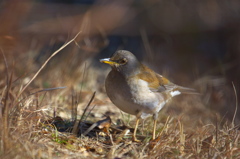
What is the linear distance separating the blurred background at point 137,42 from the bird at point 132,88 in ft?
2.98

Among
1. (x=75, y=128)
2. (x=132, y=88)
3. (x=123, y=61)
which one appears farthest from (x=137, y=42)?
(x=75, y=128)

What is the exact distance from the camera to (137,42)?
35.0 feet

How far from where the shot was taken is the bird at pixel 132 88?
4.61 m

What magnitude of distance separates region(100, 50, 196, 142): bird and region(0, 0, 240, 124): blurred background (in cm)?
91

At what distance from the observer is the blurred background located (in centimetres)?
628

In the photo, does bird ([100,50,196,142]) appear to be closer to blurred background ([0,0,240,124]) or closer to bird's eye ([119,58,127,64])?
bird's eye ([119,58,127,64])

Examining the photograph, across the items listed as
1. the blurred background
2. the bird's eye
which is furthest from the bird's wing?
the blurred background

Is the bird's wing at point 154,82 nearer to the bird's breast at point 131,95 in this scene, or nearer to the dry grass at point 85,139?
the bird's breast at point 131,95

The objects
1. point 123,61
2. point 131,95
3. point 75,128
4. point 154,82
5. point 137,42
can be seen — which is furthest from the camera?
point 137,42

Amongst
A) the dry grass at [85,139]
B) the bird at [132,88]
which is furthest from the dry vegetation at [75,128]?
the bird at [132,88]

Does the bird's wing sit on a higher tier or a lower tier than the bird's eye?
lower

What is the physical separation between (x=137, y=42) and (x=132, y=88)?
6130mm

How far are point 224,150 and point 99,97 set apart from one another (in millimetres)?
3095

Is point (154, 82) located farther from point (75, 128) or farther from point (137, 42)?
point (137, 42)
